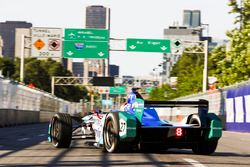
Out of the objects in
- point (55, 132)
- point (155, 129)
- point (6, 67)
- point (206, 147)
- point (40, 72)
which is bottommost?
point (206, 147)

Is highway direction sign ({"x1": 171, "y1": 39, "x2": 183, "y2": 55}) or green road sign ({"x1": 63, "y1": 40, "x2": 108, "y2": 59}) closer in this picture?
green road sign ({"x1": 63, "y1": 40, "x2": 108, "y2": 59})

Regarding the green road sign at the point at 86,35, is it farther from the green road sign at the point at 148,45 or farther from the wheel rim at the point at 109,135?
the wheel rim at the point at 109,135

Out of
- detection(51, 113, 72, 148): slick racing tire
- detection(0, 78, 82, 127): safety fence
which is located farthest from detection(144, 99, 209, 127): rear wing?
detection(0, 78, 82, 127): safety fence

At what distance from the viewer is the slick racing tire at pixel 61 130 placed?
543 inches

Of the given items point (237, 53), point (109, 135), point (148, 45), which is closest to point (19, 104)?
point (148, 45)

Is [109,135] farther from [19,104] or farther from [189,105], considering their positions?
[19,104]

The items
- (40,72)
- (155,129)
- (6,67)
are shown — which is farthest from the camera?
(6,67)

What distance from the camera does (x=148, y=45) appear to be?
1932 inches

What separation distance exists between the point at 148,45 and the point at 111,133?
3666 cm

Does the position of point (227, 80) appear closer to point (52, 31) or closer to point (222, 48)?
point (222, 48)

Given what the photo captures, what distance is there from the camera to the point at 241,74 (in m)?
51.5

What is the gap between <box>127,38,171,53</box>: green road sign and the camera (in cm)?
4884

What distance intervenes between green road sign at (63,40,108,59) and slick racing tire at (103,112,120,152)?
3581 cm

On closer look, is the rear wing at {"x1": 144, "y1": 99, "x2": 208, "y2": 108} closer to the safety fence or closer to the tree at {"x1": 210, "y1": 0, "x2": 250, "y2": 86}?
the safety fence
